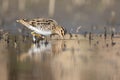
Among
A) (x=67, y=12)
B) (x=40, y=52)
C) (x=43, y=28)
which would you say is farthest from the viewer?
(x=67, y=12)

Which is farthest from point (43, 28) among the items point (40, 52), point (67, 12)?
point (67, 12)

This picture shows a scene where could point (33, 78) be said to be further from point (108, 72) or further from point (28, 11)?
point (28, 11)

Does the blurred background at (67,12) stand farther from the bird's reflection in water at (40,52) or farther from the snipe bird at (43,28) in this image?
the bird's reflection in water at (40,52)

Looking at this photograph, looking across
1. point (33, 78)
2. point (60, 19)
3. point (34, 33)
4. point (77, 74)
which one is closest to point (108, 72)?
point (77, 74)

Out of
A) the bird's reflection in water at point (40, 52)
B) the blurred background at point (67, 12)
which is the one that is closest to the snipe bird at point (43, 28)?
the bird's reflection in water at point (40, 52)

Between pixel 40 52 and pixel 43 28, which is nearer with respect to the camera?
pixel 40 52

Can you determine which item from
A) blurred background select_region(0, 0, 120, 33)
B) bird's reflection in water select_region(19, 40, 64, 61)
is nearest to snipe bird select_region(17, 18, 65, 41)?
bird's reflection in water select_region(19, 40, 64, 61)

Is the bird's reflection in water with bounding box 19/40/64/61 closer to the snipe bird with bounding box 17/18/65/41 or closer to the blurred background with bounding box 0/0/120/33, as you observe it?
the snipe bird with bounding box 17/18/65/41

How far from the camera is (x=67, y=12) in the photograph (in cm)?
494

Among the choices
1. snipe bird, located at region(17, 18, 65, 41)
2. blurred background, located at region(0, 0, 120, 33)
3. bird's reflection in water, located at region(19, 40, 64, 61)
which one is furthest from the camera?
blurred background, located at region(0, 0, 120, 33)

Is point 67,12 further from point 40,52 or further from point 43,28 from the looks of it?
point 40,52

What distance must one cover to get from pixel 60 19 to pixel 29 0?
1.68 ft

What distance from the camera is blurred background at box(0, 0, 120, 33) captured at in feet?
15.9

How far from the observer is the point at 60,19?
4852 millimetres
